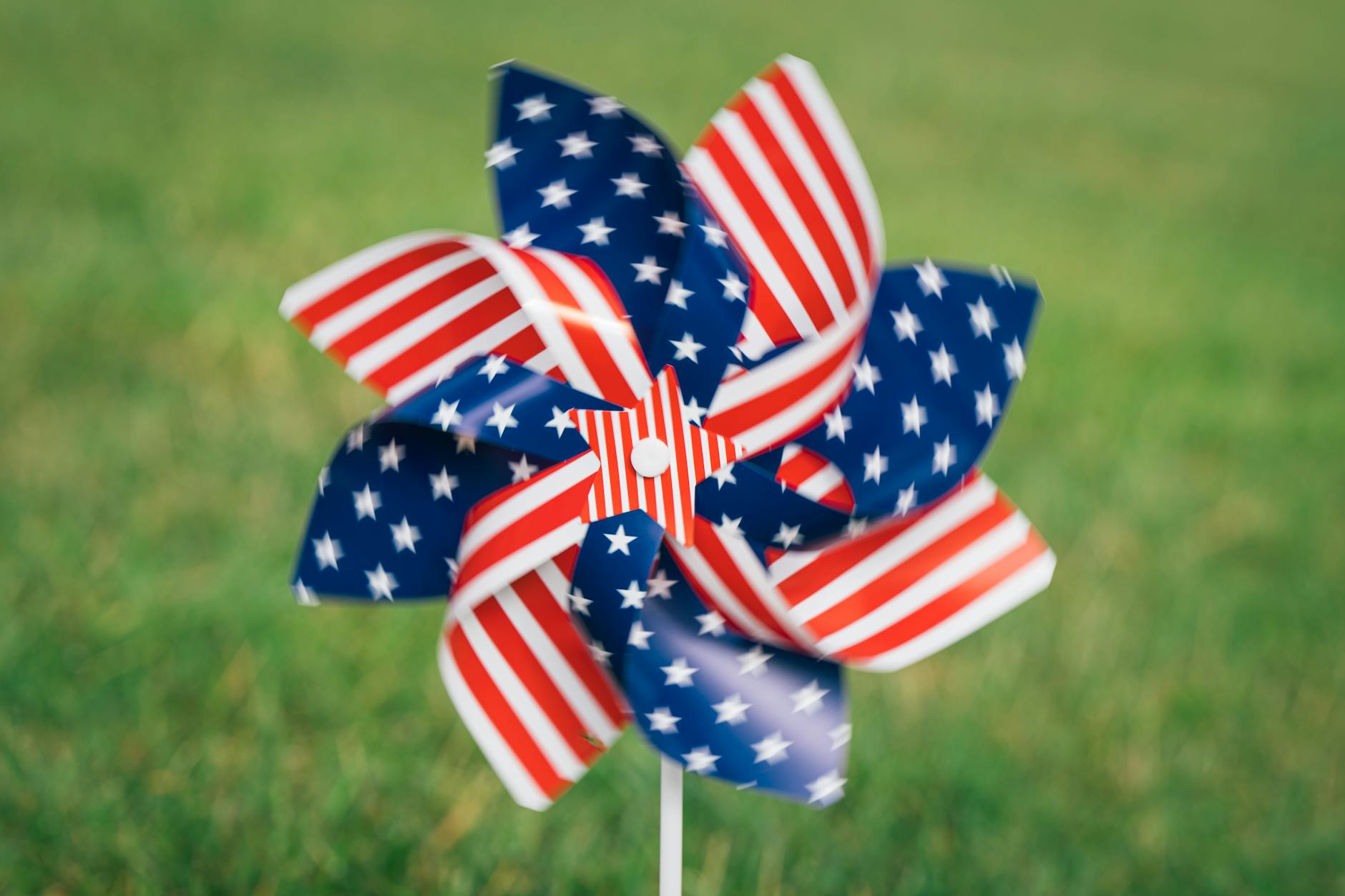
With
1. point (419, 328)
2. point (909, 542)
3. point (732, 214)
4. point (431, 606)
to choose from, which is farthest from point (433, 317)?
point (431, 606)

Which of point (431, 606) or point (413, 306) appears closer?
point (413, 306)

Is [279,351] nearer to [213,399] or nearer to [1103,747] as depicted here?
[213,399]

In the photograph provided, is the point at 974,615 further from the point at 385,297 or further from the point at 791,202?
the point at 385,297

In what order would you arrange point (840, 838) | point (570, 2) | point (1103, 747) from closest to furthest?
point (840, 838) → point (1103, 747) → point (570, 2)

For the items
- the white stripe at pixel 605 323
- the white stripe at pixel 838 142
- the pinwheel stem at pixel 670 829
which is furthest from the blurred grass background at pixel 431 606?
the white stripe at pixel 838 142

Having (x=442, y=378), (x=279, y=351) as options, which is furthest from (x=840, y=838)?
(x=279, y=351)

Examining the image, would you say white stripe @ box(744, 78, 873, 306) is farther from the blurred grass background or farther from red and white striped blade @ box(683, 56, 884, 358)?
the blurred grass background
